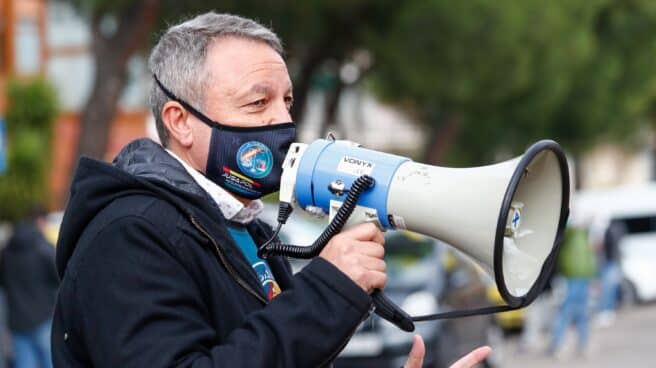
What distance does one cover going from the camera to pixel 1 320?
1058cm

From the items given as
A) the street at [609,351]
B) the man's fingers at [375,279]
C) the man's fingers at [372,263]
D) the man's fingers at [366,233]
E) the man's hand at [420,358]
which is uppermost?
the man's fingers at [366,233]

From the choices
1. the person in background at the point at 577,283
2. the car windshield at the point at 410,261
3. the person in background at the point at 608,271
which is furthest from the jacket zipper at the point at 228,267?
the person in background at the point at 608,271

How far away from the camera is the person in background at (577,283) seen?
13988 millimetres

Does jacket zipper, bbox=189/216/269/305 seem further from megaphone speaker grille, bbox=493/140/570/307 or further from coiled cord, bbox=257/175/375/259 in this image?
megaphone speaker grille, bbox=493/140/570/307

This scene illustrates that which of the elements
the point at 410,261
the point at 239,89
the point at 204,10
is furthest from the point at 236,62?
the point at 204,10

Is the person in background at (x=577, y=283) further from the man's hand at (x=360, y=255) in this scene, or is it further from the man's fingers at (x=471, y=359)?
the man's hand at (x=360, y=255)

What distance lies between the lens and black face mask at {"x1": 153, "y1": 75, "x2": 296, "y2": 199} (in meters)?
2.25

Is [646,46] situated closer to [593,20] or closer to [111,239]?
[593,20]

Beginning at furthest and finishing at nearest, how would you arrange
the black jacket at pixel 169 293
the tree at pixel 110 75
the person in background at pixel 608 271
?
the person in background at pixel 608 271
the tree at pixel 110 75
the black jacket at pixel 169 293

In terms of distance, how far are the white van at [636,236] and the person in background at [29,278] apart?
13.6 m

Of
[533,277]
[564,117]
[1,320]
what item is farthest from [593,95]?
[533,277]

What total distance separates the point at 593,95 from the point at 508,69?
7.10 m

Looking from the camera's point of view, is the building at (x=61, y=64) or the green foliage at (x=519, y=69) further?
the building at (x=61, y=64)

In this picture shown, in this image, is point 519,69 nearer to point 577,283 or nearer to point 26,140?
point 577,283
